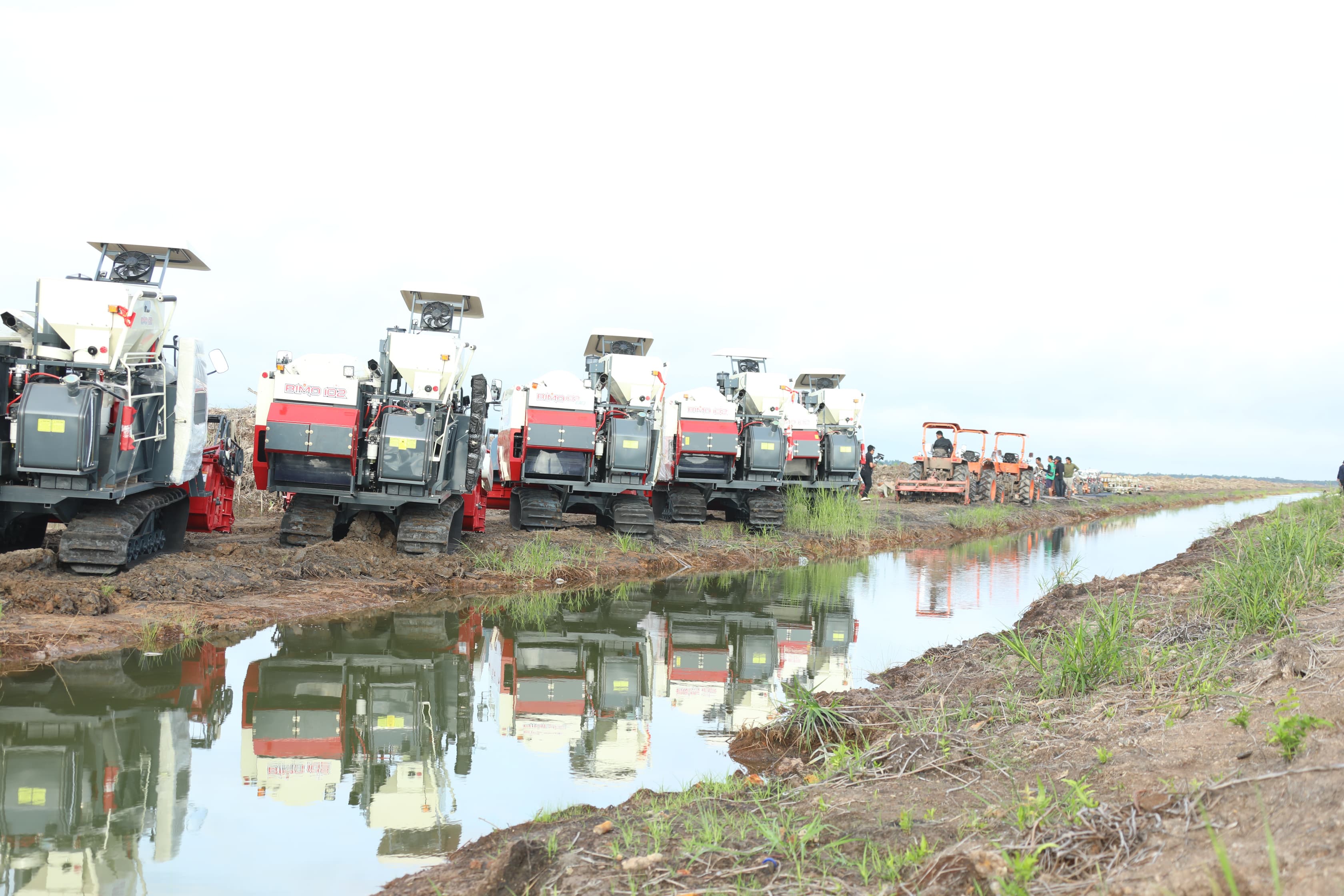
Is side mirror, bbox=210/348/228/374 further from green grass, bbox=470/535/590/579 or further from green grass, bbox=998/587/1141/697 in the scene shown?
green grass, bbox=998/587/1141/697

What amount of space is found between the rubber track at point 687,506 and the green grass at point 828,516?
196 cm

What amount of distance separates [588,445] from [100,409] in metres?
7.49

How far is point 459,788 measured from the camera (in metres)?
5.64

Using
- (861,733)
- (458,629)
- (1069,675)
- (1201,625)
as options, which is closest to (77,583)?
(458,629)

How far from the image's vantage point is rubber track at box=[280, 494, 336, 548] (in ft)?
41.6

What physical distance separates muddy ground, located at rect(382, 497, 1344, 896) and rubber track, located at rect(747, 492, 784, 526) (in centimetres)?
1315

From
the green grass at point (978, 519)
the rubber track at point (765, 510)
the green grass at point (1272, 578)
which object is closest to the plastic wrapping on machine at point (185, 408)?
the green grass at point (1272, 578)

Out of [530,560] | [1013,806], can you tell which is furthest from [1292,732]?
[530,560]

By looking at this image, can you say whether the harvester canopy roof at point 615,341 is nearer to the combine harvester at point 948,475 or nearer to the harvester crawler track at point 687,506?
the harvester crawler track at point 687,506

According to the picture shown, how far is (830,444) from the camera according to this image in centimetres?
2236

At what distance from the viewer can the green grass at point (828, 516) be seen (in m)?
19.9

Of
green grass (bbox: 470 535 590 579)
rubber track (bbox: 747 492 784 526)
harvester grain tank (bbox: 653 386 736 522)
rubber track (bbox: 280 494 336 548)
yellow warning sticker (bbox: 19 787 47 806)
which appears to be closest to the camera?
yellow warning sticker (bbox: 19 787 47 806)

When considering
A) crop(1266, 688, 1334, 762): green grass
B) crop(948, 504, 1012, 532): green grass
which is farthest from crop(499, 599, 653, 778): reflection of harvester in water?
crop(948, 504, 1012, 532): green grass

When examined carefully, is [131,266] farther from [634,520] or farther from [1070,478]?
[1070,478]
